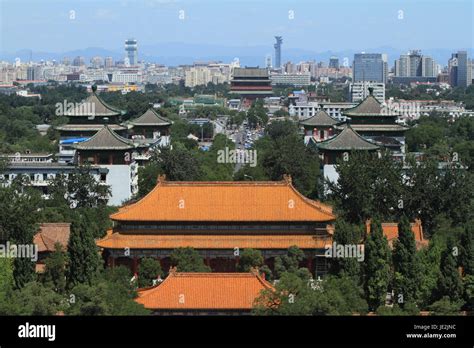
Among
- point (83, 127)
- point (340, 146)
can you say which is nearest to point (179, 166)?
point (340, 146)

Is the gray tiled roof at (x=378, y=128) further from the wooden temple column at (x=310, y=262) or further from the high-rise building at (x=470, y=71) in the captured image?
the high-rise building at (x=470, y=71)

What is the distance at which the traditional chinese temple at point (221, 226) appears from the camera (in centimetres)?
1897

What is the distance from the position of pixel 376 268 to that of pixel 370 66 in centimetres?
10321

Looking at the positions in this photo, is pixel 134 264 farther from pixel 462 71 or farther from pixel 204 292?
pixel 462 71

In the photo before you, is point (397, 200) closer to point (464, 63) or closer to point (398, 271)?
point (398, 271)

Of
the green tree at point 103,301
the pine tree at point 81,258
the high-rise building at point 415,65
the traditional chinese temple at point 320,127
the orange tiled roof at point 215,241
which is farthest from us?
→ the high-rise building at point 415,65

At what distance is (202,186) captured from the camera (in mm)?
19719

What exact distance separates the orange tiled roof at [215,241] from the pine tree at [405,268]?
244 centimetres

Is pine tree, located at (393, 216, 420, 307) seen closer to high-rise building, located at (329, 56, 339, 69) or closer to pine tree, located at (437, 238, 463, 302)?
pine tree, located at (437, 238, 463, 302)

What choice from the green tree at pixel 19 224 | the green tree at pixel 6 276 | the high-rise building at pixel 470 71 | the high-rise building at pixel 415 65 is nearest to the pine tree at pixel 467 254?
the green tree at pixel 19 224

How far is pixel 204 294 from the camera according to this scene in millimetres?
14695

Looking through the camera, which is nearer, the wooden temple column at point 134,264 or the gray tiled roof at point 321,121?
the wooden temple column at point 134,264

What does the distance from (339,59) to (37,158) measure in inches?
5007
